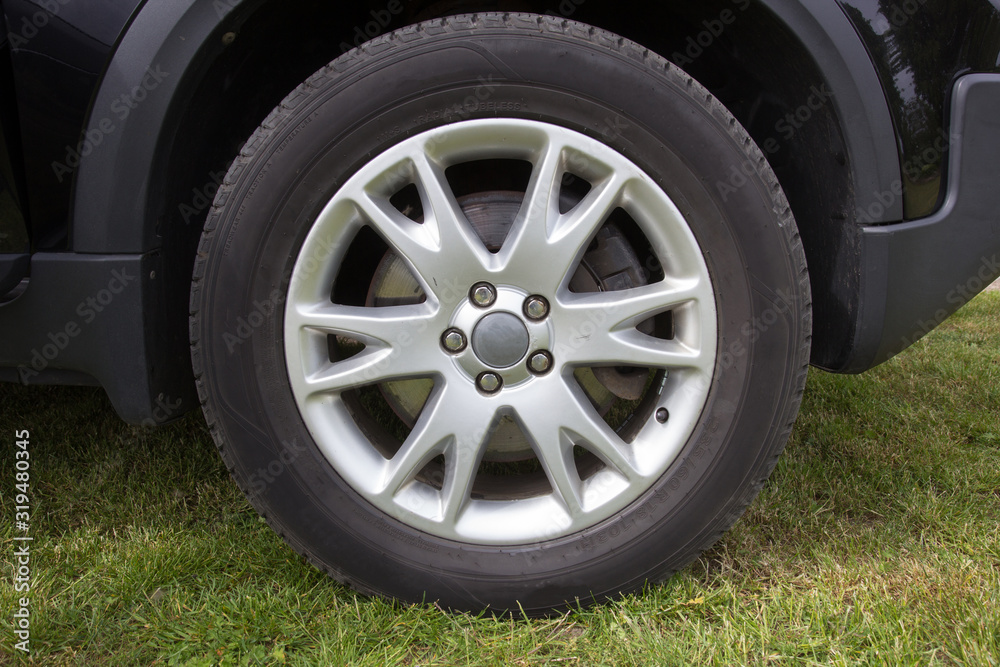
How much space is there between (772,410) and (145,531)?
1.48 meters

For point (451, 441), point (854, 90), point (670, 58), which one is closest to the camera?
point (854, 90)

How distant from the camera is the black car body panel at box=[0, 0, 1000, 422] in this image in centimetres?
121

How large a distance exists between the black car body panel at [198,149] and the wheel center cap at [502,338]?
0.66 metres

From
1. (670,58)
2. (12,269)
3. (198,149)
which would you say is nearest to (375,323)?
(198,149)

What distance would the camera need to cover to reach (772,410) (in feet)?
4.17

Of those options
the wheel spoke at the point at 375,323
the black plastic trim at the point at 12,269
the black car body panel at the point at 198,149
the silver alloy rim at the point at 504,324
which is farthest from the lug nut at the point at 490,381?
the black plastic trim at the point at 12,269

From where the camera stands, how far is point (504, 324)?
1271 millimetres

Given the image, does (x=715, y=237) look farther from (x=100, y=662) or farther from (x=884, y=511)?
(x=100, y=662)

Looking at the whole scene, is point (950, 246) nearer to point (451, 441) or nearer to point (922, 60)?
point (922, 60)

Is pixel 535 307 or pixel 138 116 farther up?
pixel 138 116

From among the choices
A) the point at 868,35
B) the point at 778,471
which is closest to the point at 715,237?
the point at 868,35

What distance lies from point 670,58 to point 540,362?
0.83m

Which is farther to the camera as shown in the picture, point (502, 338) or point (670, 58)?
point (670, 58)

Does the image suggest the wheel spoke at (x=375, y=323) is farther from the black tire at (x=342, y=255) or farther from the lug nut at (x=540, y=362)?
the lug nut at (x=540, y=362)
